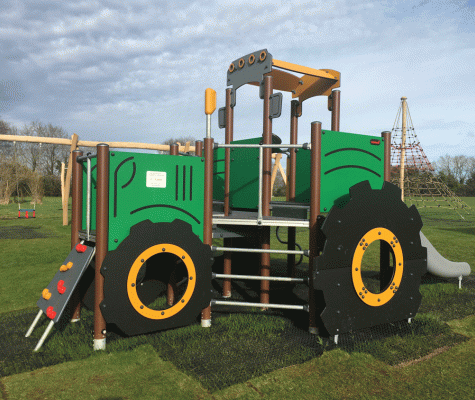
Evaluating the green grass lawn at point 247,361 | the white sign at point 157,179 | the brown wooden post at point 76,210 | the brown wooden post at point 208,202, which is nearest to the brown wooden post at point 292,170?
the green grass lawn at point 247,361

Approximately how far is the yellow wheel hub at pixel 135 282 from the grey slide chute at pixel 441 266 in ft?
11.3

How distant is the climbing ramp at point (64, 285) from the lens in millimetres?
3551

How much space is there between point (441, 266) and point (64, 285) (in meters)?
4.98

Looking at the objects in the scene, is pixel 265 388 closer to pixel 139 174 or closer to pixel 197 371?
pixel 197 371

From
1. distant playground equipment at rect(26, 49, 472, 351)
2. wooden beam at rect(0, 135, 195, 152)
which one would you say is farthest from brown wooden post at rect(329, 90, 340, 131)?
wooden beam at rect(0, 135, 195, 152)

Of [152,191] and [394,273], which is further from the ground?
[152,191]

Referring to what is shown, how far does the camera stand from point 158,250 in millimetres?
3758

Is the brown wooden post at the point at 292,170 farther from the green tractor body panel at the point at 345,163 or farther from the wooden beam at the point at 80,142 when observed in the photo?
the wooden beam at the point at 80,142

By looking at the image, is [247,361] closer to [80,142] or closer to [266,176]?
[266,176]

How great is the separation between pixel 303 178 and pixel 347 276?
7.50 ft

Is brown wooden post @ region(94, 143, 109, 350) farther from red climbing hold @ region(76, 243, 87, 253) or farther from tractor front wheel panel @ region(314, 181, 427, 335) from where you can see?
tractor front wheel panel @ region(314, 181, 427, 335)

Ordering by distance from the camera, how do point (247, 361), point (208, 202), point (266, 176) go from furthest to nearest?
point (266, 176) → point (208, 202) → point (247, 361)

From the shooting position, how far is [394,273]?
4082mm

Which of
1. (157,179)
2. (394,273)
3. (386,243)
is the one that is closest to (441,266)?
(386,243)
